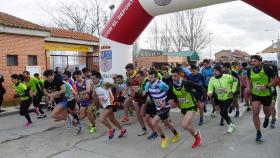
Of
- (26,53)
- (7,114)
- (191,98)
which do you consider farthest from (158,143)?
(26,53)

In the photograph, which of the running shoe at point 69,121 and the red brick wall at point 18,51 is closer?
the running shoe at point 69,121

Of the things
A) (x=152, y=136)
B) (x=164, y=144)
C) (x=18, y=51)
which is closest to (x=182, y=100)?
(x=164, y=144)

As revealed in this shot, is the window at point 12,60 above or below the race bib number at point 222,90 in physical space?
above

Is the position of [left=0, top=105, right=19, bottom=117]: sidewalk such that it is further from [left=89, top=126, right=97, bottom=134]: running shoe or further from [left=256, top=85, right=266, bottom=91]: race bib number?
[left=256, top=85, right=266, bottom=91]: race bib number

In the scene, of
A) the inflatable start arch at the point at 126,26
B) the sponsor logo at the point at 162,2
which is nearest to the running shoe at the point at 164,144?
the inflatable start arch at the point at 126,26

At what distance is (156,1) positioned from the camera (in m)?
Answer: 9.66

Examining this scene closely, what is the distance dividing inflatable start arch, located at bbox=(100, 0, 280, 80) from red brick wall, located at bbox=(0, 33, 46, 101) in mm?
5784

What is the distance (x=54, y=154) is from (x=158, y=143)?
2.11 meters

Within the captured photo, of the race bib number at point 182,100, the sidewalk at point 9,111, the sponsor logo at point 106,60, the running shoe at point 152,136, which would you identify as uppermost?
the sponsor logo at point 106,60

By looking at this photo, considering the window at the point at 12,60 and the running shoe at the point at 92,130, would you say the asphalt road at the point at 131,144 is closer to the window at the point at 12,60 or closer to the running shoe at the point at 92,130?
the running shoe at the point at 92,130

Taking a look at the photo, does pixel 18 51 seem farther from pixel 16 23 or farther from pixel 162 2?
pixel 162 2

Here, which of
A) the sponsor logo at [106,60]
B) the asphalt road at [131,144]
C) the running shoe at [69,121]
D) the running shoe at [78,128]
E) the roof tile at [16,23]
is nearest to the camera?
the asphalt road at [131,144]

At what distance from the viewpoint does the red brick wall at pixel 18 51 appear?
14656mm

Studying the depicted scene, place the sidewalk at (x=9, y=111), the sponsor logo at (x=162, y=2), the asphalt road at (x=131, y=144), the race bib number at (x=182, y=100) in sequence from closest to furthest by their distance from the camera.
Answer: the asphalt road at (x=131, y=144)
the race bib number at (x=182, y=100)
the sponsor logo at (x=162, y=2)
the sidewalk at (x=9, y=111)
